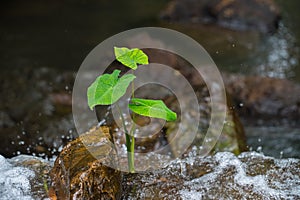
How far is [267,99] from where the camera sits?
12.5 feet

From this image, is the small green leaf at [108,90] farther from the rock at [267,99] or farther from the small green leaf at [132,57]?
the rock at [267,99]

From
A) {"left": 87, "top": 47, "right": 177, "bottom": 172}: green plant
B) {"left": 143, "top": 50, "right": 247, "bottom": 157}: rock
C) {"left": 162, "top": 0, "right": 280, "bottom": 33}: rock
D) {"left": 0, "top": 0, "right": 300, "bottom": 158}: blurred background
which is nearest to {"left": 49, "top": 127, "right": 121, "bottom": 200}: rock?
{"left": 87, "top": 47, "right": 177, "bottom": 172}: green plant

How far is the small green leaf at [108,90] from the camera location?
1.78 metres

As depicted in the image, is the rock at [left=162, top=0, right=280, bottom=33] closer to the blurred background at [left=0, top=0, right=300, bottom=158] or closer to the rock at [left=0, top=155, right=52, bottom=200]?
the blurred background at [left=0, top=0, right=300, bottom=158]

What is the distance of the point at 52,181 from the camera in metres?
1.94

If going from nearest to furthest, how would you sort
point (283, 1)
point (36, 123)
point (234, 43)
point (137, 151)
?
point (137, 151) → point (36, 123) → point (234, 43) → point (283, 1)

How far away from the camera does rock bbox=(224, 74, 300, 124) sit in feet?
12.3

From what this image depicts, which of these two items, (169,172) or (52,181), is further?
(169,172)

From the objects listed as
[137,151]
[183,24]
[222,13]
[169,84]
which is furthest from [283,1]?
[137,151]

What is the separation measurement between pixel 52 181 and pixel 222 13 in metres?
4.60

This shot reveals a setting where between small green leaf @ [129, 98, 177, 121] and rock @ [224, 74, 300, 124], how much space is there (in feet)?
6.49

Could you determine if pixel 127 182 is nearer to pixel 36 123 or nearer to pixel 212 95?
pixel 212 95

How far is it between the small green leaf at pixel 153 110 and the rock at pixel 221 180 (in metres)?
0.41

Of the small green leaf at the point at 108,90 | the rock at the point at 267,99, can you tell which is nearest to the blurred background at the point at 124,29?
the rock at the point at 267,99
